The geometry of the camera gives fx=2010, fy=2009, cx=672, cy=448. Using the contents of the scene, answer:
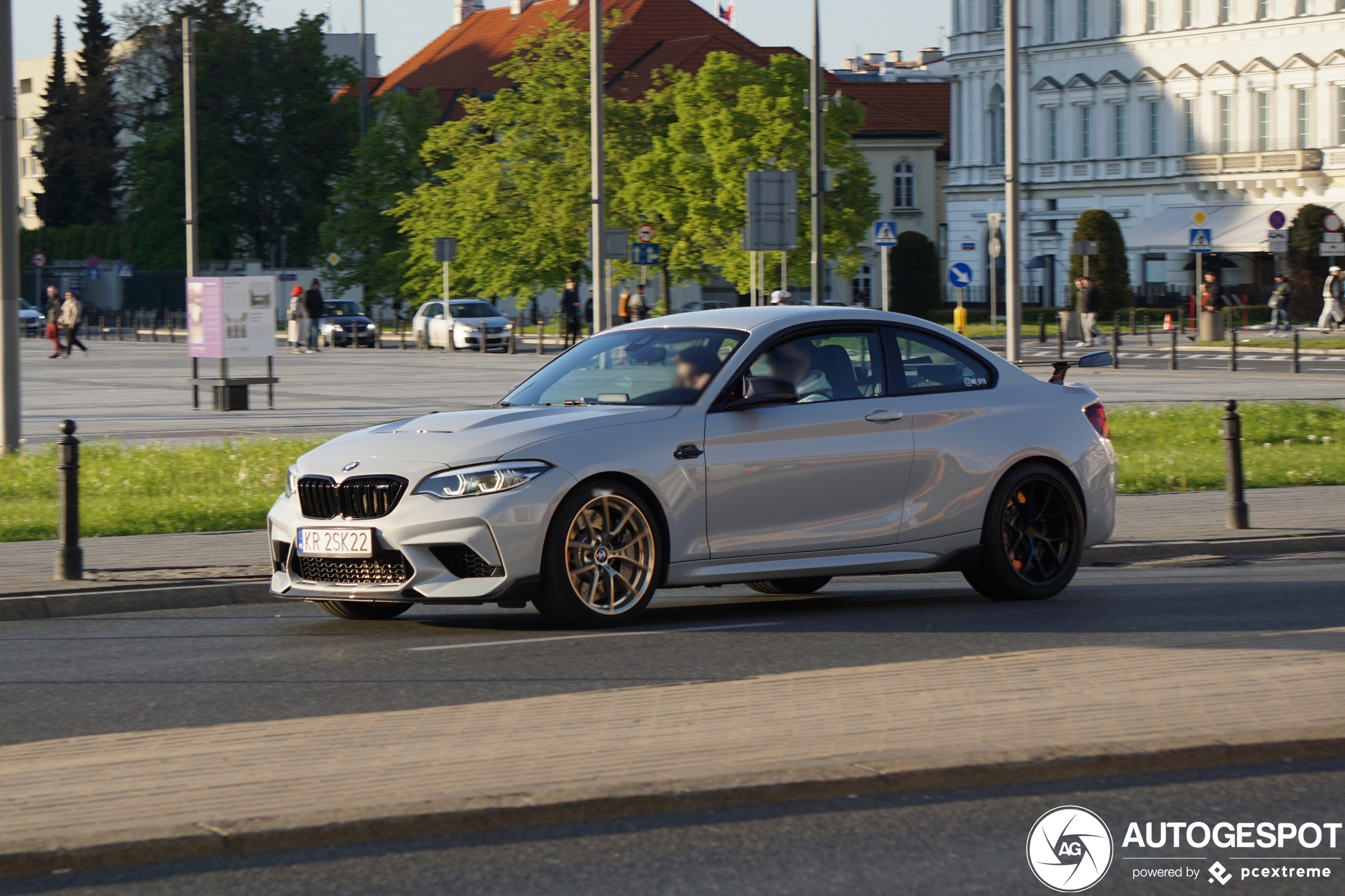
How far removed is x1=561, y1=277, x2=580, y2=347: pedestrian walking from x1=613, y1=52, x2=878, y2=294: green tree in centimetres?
A: 353

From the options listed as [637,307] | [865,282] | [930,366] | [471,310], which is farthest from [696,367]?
[865,282]

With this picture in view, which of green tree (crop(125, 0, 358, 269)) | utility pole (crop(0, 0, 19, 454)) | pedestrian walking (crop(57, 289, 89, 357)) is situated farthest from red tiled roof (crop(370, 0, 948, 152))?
utility pole (crop(0, 0, 19, 454))

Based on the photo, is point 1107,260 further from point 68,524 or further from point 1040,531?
point 68,524

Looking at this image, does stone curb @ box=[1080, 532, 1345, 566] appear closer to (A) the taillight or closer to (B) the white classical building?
(A) the taillight

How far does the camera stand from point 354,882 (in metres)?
5.18

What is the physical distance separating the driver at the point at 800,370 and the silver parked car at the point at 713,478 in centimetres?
1

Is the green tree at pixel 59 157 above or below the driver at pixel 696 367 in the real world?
above

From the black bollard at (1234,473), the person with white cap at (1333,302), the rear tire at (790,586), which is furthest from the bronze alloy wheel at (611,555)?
the person with white cap at (1333,302)

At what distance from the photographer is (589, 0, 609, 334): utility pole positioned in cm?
3066

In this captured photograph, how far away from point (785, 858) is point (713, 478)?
4.40 meters

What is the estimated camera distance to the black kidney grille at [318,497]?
30.9ft

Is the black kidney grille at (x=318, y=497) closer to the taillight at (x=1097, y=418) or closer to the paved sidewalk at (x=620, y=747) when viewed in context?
the paved sidewalk at (x=620, y=747)

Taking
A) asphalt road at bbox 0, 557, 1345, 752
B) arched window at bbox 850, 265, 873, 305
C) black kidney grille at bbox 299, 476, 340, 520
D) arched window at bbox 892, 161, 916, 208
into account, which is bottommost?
asphalt road at bbox 0, 557, 1345, 752

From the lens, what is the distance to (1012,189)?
3656 centimetres
